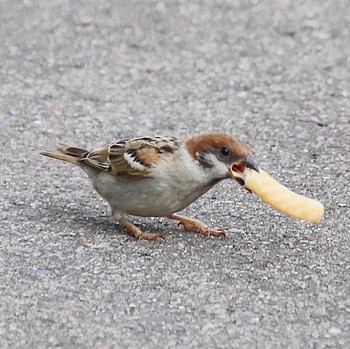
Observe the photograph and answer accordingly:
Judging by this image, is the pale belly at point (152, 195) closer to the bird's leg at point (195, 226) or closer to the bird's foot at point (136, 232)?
the bird's foot at point (136, 232)

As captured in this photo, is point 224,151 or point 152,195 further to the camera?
point 152,195

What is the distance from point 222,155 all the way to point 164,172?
13.5 inches

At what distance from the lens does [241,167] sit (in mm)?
5289

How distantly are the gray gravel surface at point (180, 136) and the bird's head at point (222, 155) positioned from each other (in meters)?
0.47

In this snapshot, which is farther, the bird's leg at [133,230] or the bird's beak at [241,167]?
the bird's leg at [133,230]

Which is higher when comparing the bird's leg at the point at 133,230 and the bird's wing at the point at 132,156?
the bird's wing at the point at 132,156

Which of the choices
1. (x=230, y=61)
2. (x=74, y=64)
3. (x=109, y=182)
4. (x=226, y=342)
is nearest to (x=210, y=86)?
(x=230, y=61)

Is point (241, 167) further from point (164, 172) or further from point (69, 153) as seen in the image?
point (69, 153)

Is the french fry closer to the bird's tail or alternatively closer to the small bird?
the small bird

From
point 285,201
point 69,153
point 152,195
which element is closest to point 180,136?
point 69,153

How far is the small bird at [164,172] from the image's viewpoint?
5.29 meters

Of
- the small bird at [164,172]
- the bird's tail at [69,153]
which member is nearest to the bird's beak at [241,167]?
the small bird at [164,172]

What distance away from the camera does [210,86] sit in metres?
8.48

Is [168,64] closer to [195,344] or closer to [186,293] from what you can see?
[186,293]
